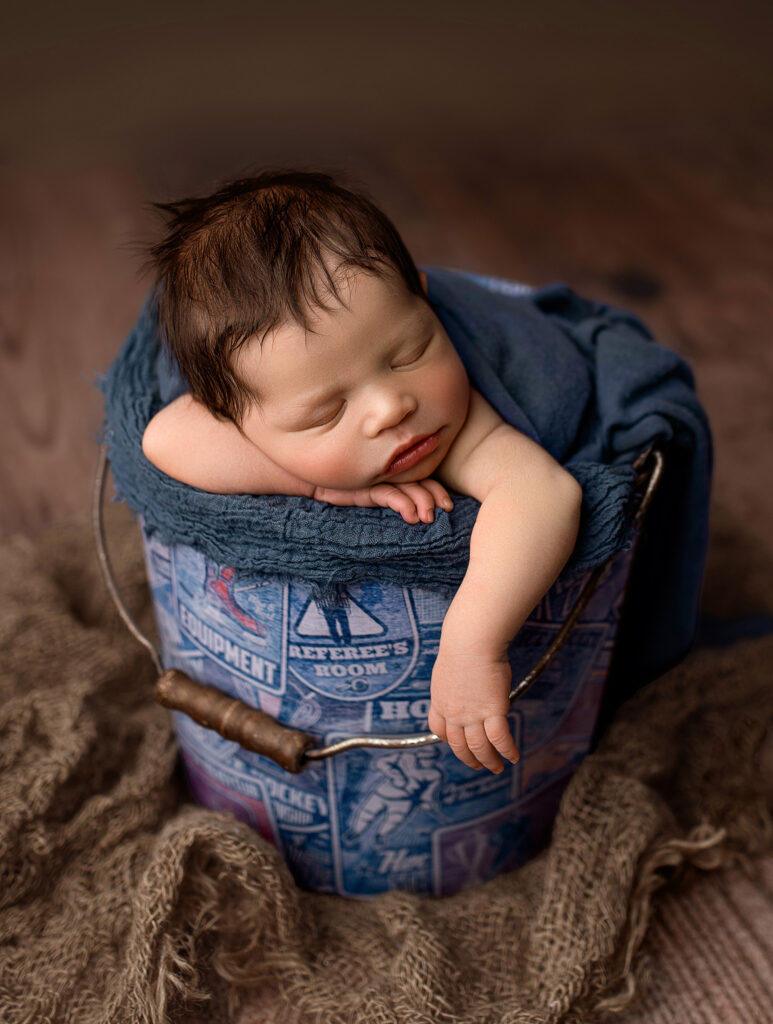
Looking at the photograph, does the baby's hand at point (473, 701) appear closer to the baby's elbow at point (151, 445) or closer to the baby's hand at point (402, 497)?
the baby's hand at point (402, 497)

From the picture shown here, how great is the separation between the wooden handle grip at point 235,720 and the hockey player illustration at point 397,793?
8 cm

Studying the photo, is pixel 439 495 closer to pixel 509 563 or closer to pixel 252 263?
pixel 509 563

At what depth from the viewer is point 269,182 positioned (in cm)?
81

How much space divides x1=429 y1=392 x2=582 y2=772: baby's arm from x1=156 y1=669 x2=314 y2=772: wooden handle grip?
0.44ft

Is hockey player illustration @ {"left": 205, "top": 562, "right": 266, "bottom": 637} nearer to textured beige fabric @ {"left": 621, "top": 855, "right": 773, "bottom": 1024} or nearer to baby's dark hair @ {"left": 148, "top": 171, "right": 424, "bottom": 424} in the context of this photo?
baby's dark hair @ {"left": 148, "top": 171, "right": 424, "bottom": 424}

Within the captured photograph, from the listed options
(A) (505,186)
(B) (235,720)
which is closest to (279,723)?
(B) (235,720)

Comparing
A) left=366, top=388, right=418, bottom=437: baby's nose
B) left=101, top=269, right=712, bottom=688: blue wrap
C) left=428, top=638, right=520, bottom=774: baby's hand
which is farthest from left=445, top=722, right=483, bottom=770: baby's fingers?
left=366, top=388, right=418, bottom=437: baby's nose

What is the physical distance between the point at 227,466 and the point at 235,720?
21 cm

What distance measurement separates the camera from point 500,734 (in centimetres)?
75

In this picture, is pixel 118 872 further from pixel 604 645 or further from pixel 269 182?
pixel 269 182

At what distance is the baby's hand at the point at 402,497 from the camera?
0.77m

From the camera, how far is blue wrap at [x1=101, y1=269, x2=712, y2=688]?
30.4 inches

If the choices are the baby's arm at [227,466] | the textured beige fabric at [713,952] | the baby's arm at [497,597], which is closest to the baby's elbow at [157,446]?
the baby's arm at [227,466]

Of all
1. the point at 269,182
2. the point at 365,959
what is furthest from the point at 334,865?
the point at 269,182
